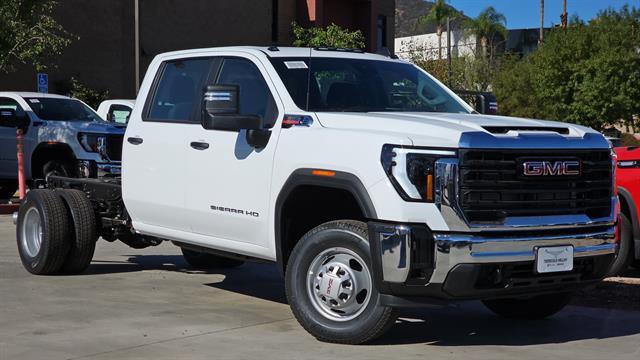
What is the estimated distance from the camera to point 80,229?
941 centimetres

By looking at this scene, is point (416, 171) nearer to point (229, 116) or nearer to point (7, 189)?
point (229, 116)

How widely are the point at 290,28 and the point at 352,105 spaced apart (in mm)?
41297

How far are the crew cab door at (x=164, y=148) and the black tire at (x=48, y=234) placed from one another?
1008 millimetres

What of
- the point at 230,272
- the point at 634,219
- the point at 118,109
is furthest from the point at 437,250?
the point at 118,109

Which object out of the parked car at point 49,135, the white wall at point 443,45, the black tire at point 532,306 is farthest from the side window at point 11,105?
the white wall at point 443,45

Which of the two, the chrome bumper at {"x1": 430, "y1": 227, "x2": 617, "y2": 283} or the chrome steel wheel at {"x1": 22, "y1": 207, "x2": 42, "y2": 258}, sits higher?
the chrome bumper at {"x1": 430, "y1": 227, "x2": 617, "y2": 283}

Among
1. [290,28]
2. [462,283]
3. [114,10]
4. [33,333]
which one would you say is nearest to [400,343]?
[462,283]

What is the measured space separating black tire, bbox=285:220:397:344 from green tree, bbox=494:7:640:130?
4703 cm

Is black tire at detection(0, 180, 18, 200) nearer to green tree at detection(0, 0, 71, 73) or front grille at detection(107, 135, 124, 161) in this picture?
green tree at detection(0, 0, 71, 73)

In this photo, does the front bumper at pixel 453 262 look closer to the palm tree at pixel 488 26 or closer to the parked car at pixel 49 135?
the parked car at pixel 49 135

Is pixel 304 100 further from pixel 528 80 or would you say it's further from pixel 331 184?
pixel 528 80

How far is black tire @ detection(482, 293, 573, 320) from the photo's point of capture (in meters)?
7.90

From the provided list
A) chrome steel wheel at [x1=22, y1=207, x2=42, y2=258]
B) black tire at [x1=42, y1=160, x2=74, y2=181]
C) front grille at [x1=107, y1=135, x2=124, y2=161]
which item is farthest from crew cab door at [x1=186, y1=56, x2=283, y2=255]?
black tire at [x1=42, y1=160, x2=74, y2=181]

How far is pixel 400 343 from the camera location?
6953 mm
